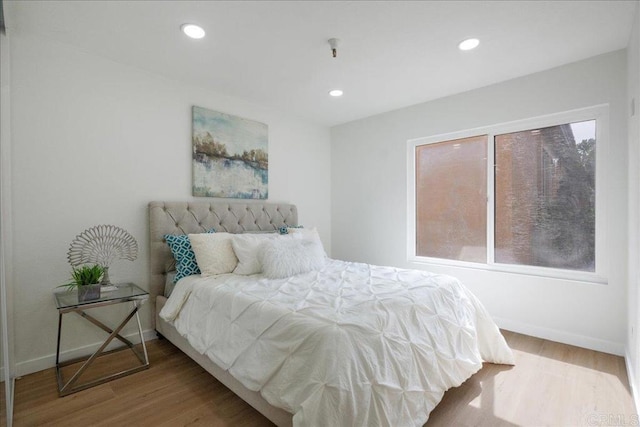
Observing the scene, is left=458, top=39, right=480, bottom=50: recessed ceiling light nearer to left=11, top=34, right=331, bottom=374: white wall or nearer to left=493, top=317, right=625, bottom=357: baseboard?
left=11, top=34, right=331, bottom=374: white wall

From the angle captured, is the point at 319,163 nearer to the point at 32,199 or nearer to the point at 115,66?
the point at 115,66

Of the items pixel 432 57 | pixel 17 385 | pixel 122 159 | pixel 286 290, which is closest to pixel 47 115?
pixel 122 159

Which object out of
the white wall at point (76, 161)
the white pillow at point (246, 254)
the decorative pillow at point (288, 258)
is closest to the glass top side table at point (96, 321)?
the white wall at point (76, 161)

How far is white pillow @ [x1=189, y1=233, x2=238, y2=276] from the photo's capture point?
2.55m

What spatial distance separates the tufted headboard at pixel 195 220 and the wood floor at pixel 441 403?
31.8 inches

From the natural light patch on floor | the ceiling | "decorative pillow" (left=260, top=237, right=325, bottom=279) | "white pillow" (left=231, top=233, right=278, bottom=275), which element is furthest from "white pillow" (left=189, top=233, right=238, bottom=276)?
the natural light patch on floor

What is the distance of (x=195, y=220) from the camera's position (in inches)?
118

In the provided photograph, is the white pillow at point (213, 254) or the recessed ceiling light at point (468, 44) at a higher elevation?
the recessed ceiling light at point (468, 44)

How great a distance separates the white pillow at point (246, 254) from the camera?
8.52 feet

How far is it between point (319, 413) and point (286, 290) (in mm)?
890

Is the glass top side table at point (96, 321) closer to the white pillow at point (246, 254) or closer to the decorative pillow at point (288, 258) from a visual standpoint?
the white pillow at point (246, 254)

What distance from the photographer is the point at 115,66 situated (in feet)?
8.62

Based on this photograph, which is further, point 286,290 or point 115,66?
point 115,66

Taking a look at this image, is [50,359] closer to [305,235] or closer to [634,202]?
[305,235]
